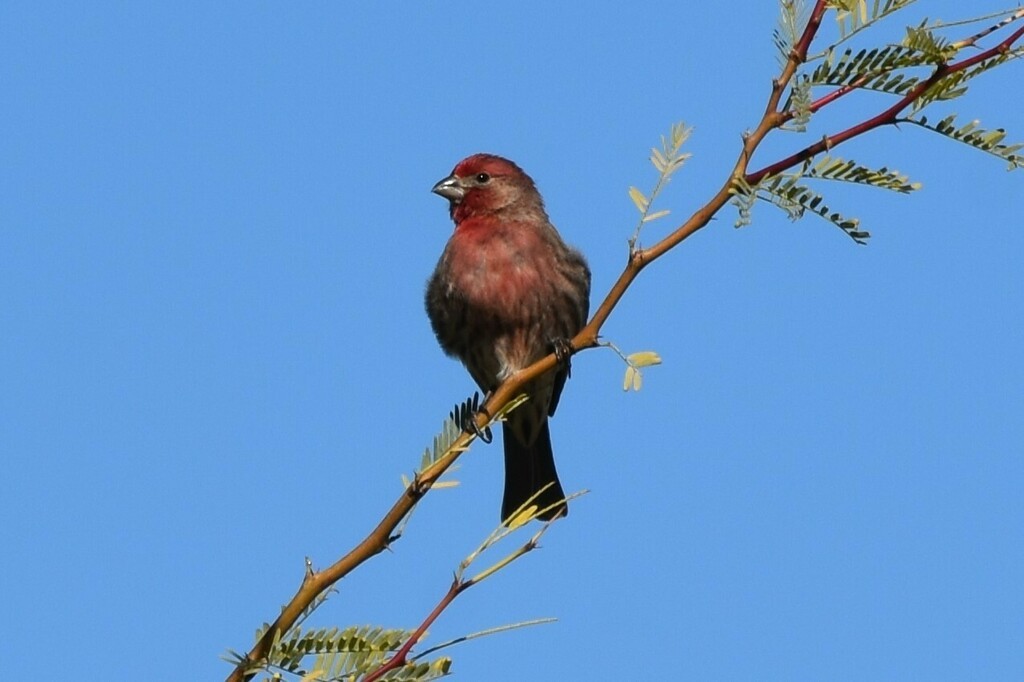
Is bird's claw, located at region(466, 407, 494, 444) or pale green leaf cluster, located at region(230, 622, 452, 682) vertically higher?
bird's claw, located at region(466, 407, 494, 444)

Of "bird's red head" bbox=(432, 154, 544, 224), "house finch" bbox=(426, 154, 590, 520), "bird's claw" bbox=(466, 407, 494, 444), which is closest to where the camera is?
"bird's claw" bbox=(466, 407, 494, 444)

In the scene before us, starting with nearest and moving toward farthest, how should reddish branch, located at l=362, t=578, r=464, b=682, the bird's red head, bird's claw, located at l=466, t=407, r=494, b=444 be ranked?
reddish branch, located at l=362, t=578, r=464, b=682 → bird's claw, located at l=466, t=407, r=494, b=444 → the bird's red head

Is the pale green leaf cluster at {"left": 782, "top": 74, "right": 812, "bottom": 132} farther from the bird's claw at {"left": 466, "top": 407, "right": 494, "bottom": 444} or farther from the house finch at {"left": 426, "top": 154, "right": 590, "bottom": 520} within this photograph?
the house finch at {"left": 426, "top": 154, "right": 590, "bottom": 520}

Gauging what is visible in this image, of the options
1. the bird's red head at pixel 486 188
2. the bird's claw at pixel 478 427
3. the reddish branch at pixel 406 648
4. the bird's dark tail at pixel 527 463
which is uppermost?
the bird's red head at pixel 486 188

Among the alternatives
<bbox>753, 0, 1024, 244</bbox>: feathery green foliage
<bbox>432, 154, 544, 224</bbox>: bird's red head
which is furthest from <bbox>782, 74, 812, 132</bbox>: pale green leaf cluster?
<bbox>432, 154, 544, 224</bbox>: bird's red head

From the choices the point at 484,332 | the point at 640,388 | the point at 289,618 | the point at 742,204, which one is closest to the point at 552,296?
the point at 484,332

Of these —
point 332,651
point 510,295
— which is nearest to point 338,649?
point 332,651

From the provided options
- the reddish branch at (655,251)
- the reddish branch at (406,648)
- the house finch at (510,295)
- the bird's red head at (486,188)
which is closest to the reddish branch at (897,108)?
the reddish branch at (655,251)

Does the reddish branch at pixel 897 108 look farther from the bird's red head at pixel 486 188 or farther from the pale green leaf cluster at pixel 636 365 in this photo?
the bird's red head at pixel 486 188
